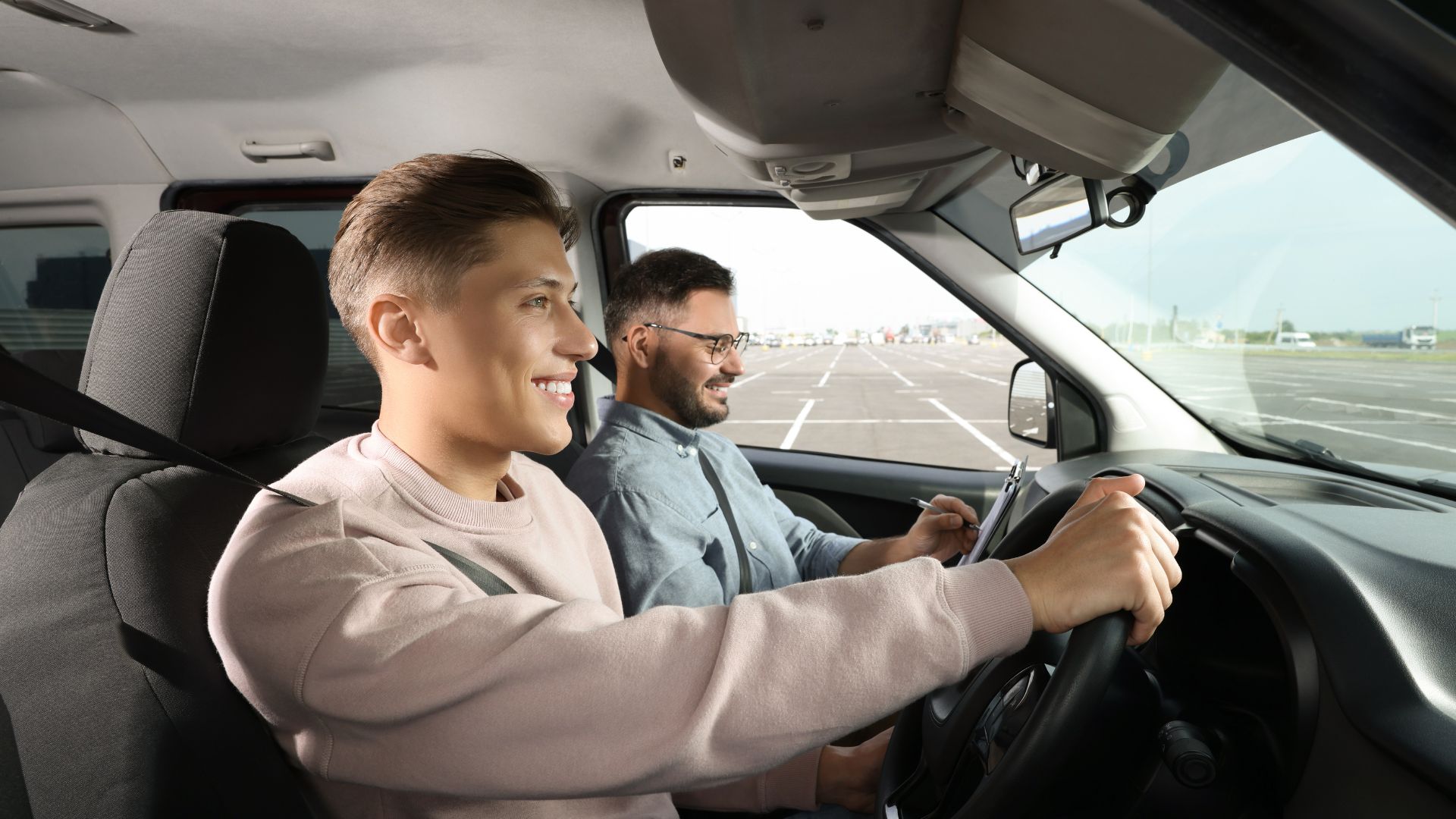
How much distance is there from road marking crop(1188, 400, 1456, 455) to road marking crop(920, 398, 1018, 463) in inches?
220

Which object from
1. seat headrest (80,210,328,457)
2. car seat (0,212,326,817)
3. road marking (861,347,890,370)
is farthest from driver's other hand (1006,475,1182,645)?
road marking (861,347,890,370)

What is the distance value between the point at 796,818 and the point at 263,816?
0.84m

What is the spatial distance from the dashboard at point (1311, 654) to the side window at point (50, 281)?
3.54 metres

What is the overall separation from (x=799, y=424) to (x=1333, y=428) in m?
12.2

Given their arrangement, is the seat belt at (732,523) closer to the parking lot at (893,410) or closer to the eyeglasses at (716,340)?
the eyeglasses at (716,340)

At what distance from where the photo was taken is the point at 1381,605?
0.91 metres

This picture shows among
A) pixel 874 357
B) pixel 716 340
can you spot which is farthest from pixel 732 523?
pixel 874 357

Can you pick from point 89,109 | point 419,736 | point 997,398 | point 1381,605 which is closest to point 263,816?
point 419,736

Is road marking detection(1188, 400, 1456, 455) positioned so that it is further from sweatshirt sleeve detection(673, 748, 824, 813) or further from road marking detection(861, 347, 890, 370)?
road marking detection(861, 347, 890, 370)

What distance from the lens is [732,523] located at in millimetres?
2088

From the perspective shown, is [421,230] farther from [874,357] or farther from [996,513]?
[874,357]

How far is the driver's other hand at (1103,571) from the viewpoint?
33.7 inches

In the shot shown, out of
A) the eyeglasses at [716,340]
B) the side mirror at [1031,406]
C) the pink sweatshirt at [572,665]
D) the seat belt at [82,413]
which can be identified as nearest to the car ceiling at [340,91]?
the eyeglasses at [716,340]

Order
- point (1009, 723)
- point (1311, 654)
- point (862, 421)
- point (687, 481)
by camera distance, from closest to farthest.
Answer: point (1311, 654), point (1009, 723), point (687, 481), point (862, 421)
